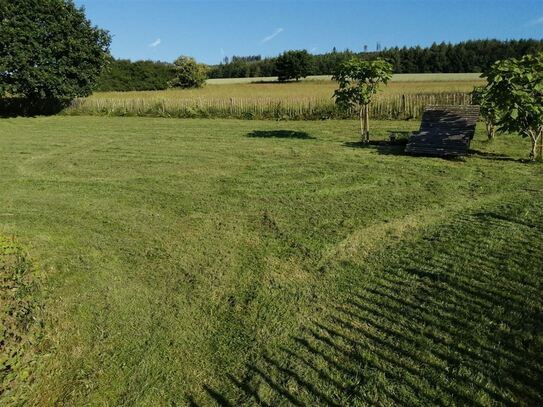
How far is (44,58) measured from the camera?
98.7ft

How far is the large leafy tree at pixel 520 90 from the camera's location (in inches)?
461

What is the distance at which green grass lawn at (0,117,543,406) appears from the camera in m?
4.50

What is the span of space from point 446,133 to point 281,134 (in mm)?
8220

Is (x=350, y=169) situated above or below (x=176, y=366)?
above

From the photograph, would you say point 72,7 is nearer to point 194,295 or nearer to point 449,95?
point 449,95

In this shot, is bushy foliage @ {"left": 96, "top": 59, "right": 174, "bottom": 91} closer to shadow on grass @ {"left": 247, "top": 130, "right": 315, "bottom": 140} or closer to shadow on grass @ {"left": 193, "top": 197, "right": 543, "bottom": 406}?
shadow on grass @ {"left": 247, "top": 130, "right": 315, "bottom": 140}

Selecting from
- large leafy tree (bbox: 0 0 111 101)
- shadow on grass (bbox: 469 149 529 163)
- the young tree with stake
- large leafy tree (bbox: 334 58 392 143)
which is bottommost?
shadow on grass (bbox: 469 149 529 163)

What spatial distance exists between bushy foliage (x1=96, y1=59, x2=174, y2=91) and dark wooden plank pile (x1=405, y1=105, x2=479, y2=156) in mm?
51919

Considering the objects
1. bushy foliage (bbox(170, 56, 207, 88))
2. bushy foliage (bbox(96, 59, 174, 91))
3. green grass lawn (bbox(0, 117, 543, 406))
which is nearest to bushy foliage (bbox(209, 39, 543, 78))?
bushy foliage (bbox(170, 56, 207, 88))

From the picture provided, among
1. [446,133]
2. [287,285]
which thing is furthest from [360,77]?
[287,285]

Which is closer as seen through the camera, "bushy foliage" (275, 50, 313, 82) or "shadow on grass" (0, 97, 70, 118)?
"shadow on grass" (0, 97, 70, 118)

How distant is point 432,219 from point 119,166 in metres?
10.2

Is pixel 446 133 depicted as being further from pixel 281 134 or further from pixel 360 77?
pixel 281 134

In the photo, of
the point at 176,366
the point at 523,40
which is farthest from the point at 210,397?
the point at 523,40
